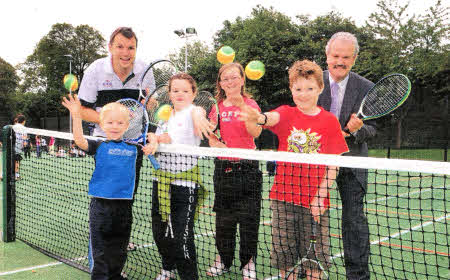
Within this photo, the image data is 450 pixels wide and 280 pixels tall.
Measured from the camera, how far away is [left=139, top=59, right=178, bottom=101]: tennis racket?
3.75 metres

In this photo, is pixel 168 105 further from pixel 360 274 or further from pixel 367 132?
pixel 360 274

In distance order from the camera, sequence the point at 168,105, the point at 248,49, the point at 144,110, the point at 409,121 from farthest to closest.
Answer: the point at 248,49 < the point at 409,121 < the point at 168,105 < the point at 144,110

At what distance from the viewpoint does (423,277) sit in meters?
3.79

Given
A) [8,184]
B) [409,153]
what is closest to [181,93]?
[8,184]

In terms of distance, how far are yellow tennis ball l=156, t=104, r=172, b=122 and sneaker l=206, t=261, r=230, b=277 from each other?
4.55 feet

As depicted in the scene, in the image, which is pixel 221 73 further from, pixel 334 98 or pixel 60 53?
pixel 60 53

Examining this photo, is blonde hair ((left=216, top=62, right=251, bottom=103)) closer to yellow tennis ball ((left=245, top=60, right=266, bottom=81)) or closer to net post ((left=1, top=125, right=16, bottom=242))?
yellow tennis ball ((left=245, top=60, right=266, bottom=81))

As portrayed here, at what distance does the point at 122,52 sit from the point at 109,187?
1269 millimetres

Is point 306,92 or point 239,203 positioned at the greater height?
point 306,92

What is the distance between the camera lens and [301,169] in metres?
2.98

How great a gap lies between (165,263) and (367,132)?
194cm

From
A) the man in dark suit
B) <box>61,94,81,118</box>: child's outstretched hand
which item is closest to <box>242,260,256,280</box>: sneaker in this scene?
the man in dark suit

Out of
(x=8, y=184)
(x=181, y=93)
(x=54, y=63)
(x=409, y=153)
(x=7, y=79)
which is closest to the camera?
(x=181, y=93)

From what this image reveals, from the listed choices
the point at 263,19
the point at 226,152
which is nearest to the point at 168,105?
the point at 226,152
